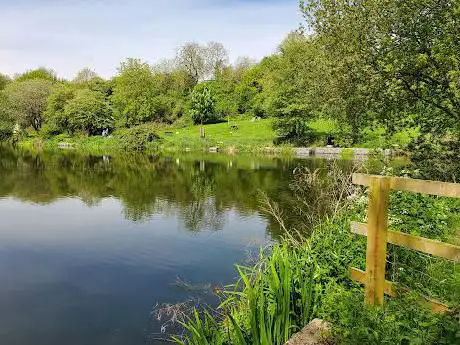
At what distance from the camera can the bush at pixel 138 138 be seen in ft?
209

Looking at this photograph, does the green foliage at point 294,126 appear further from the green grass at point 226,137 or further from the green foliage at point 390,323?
the green foliage at point 390,323

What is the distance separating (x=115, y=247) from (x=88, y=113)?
195 ft

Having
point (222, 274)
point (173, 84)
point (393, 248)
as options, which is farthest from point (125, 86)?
point (393, 248)

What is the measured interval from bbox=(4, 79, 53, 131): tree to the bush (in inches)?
914

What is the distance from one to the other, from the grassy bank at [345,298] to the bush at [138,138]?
183 feet

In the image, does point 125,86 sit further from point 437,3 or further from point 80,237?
point 437,3

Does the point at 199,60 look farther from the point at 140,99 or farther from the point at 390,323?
the point at 390,323

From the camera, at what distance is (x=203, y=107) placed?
72188 millimetres

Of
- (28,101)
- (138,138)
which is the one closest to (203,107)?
(138,138)

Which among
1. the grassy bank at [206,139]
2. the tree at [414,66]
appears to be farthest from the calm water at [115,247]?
the grassy bank at [206,139]

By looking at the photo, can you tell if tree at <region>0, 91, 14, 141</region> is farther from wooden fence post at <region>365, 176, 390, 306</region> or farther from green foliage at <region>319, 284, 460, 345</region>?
green foliage at <region>319, 284, 460, 345</region>

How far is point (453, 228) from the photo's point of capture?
1037 centimetres

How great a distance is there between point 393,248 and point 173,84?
76.7m

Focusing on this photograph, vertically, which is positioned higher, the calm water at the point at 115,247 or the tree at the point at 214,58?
the tree at the point at 214,58
